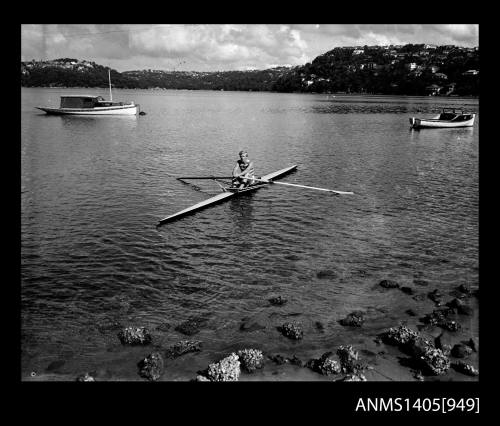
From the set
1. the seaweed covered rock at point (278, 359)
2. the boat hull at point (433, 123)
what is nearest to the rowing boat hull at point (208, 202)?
the seaweed covered rock at point (278, 359)

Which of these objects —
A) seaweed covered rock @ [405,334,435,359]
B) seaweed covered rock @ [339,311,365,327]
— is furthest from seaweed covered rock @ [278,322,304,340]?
seaweed covered rock @ [405,334,435,359]

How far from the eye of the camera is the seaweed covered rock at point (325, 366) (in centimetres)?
1192

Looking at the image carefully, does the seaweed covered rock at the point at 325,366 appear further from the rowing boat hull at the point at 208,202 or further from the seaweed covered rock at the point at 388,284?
the rowing boat hull at the point at 208,202

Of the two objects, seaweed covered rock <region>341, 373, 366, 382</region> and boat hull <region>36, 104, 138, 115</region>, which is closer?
seaweed covered rock <region>341, 373, 366, 382</region>

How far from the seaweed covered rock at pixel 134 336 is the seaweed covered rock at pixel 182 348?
95 cm

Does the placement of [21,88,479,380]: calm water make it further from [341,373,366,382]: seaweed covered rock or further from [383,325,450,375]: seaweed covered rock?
[341,373,366,382]: seaweed covered rock

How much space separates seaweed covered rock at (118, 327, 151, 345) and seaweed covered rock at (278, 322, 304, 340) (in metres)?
4.55

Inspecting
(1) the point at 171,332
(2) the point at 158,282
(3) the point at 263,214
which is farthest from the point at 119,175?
(1) the point at 171,332

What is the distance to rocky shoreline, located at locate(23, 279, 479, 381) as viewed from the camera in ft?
38.8

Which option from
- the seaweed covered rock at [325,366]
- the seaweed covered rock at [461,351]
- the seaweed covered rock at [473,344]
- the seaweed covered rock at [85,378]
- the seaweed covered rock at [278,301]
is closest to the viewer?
the seaweed covered rock at [85,378]

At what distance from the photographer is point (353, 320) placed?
564 inches

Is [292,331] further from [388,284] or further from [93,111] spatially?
[93,111]
